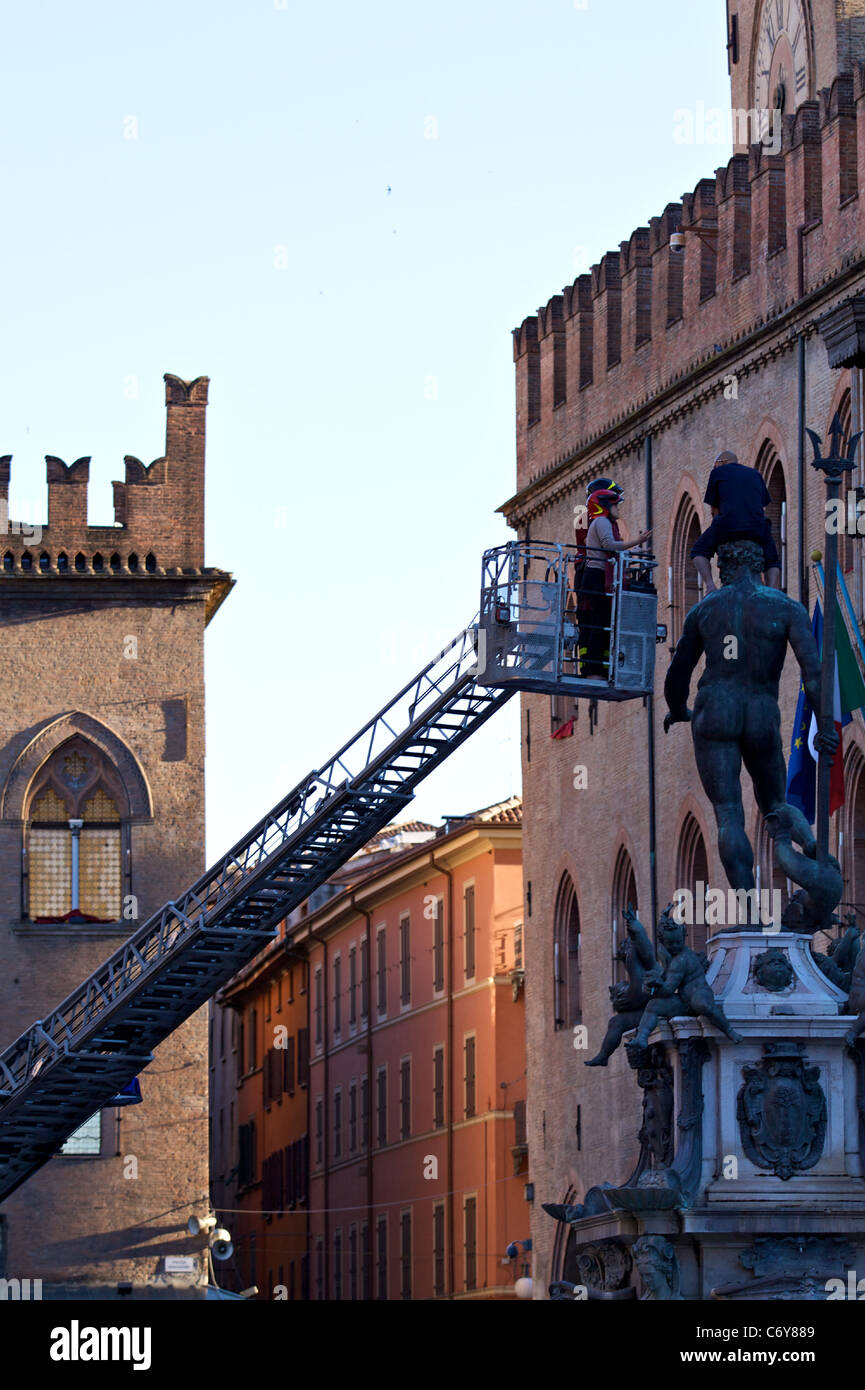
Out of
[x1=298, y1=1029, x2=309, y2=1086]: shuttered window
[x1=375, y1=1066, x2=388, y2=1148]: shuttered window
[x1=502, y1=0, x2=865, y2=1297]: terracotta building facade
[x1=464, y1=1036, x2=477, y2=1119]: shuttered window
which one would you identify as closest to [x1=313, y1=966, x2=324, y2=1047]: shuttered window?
[x1=298, y1=1029, x2=309, y2=1086]: shuttered window

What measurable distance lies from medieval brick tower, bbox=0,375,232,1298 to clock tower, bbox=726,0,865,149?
9173mm

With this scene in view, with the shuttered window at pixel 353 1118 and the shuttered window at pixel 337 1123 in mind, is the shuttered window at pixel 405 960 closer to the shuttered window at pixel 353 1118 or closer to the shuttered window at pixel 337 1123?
the shuttered window at pixel 353 1118

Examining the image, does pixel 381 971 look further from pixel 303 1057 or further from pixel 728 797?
pixel 728 797

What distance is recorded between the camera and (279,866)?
30859 millimetres

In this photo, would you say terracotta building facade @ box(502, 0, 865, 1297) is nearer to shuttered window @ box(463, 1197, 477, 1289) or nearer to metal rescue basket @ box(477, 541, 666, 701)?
metal rescue basket @ box(477, 541, 666, 701)

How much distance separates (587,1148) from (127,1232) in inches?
251

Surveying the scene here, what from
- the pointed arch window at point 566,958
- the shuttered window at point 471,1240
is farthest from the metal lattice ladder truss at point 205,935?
the shuttered window at point 471,1240

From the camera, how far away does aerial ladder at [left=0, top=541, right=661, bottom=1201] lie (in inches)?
1077

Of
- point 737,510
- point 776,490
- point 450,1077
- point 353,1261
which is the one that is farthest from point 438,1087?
point 737,510

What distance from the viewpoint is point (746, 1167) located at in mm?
14461

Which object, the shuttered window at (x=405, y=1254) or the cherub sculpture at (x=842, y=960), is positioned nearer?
the cherub sculpture at (x=842, y=960)

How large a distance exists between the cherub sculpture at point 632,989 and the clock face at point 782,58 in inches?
1115

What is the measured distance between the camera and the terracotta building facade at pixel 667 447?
3544 centimetres
